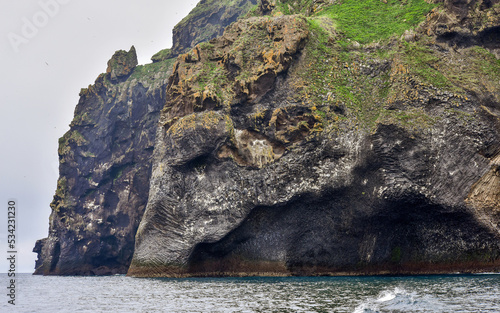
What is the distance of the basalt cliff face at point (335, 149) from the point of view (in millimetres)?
38000

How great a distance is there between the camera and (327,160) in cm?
4206

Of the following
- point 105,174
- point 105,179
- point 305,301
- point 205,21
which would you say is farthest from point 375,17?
point 205,21

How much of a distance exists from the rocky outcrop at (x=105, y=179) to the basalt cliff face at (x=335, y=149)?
1140 inches

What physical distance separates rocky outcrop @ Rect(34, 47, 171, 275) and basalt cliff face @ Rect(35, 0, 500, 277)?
95.0 ft

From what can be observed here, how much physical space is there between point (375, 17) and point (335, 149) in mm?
21492

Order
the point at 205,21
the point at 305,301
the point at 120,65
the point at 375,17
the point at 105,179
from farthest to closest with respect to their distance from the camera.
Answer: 1. the point at 205,21
2. the point at 120,65
3. the point at 105,179
4. the point at 375,17
5. the point at 305,301

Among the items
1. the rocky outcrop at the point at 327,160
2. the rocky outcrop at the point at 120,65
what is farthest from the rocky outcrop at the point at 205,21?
the rocky outcrop at the point at 327,160

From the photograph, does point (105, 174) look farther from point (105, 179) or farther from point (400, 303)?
point (400, 303)

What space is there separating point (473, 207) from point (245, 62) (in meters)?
27.7

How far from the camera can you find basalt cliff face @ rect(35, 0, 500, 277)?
1496 inches

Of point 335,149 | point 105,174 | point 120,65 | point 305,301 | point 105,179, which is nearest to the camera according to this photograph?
point 305,301

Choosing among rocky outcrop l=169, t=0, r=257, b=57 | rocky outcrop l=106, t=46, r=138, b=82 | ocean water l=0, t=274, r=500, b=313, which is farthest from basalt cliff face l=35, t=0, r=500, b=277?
rocky outcrop l=169, t=0, r=257, b=57

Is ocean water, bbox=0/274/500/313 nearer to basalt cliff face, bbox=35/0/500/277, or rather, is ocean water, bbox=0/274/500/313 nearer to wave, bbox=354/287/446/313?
wave, bbox=354/287/446/313

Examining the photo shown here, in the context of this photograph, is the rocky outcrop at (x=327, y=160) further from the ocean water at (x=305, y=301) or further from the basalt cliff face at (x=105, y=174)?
the basalt cliff face at (x=105, y=174)
